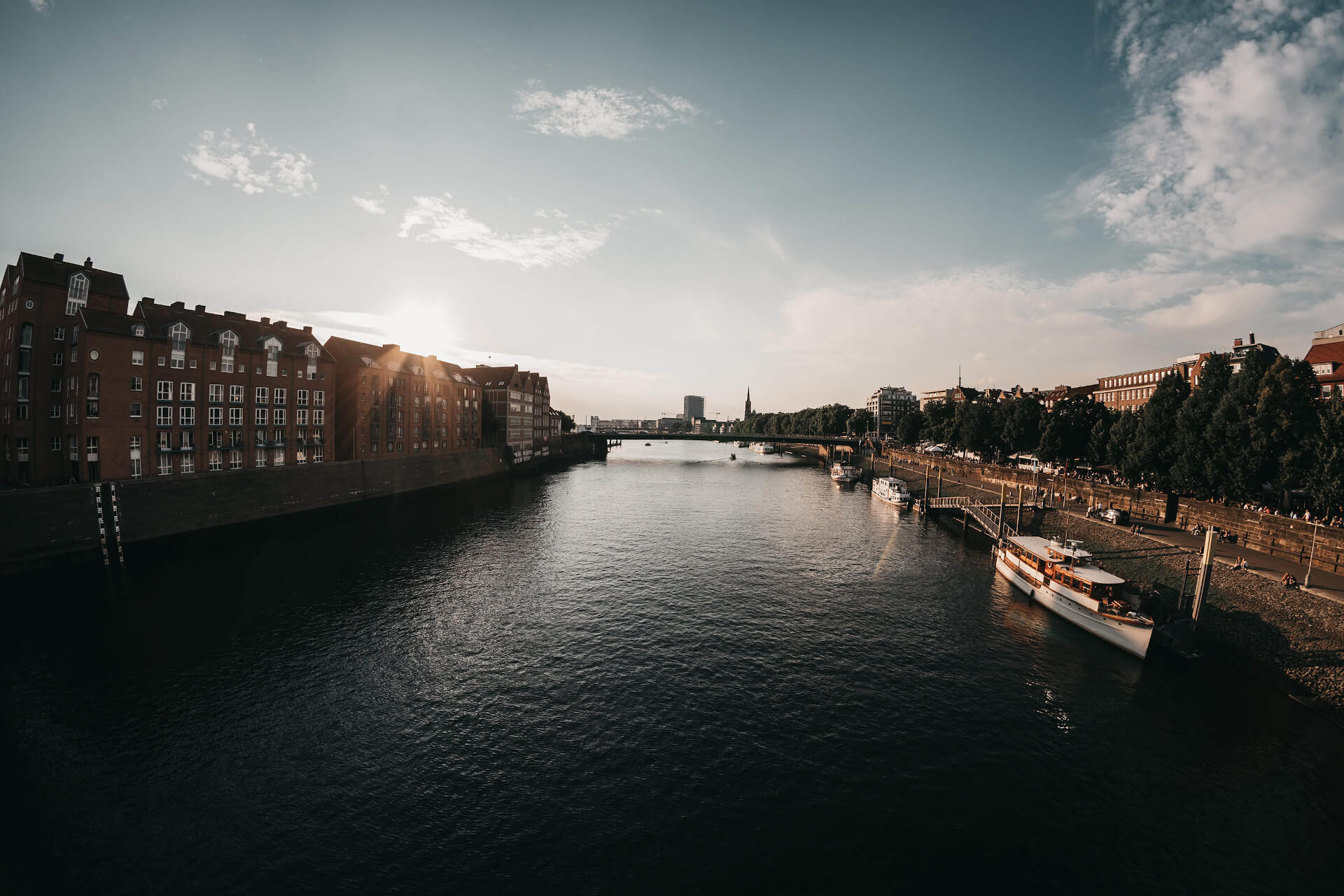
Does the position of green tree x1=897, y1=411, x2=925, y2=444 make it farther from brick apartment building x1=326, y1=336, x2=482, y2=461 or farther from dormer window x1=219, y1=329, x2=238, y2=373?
dormer window x1=219, y1=329, x2=238, y2=373

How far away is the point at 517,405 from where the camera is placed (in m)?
150

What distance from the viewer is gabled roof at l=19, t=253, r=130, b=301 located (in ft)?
194

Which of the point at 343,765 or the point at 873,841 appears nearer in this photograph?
the point at 873,841

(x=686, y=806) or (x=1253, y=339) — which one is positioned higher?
(x=1253, y=339)

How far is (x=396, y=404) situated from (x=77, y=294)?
46.6 m

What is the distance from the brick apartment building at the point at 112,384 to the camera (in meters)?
58.8

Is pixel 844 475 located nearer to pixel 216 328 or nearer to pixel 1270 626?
pixel 1270 626

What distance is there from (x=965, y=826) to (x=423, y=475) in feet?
351

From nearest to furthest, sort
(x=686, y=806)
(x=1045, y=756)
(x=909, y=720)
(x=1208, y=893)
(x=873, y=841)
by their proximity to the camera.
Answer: (x=1208, y=893) → (x=873, y=841) → (x=686, y=806) → (x=1045, y=756) → (x=909, y=720)

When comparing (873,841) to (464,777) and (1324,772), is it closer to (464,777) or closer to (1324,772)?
(464,777)

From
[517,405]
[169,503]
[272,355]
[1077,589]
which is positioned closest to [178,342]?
[272,355]

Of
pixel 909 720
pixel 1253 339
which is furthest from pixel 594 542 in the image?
pixel 1253 339

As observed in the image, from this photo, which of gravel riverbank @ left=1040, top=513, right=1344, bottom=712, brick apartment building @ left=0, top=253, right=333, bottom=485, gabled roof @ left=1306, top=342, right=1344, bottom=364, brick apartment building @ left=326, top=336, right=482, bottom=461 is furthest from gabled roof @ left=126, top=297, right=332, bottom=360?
gabled roof @ left=1306, top=342, right=1344, bottom=364

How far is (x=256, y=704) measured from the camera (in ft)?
94.9
